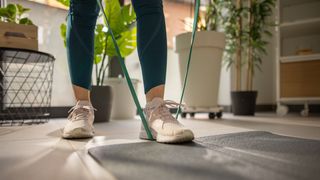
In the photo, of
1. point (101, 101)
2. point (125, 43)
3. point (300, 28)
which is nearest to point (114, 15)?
point (125, 43)

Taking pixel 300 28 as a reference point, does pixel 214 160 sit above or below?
below

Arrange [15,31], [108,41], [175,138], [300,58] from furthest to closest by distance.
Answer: [300,58] → [108,41] → [15,31] → [175,138]

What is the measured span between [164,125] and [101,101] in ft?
3.17

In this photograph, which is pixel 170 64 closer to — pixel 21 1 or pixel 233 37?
pixel 233 37

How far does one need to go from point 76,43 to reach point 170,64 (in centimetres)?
191

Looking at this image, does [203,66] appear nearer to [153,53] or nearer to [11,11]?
[153,53]

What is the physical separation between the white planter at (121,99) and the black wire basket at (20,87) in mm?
448

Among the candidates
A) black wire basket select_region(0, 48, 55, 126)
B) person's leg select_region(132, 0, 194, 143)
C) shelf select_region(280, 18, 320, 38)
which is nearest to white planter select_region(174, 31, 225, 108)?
shelf select_region(280, 18, 320, 38)

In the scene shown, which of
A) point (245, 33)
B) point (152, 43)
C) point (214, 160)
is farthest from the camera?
point (245, 33)

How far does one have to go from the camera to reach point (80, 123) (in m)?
1.00

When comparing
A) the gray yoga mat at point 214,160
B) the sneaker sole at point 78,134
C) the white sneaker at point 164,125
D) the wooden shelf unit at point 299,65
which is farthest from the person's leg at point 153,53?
the wooden shelf unit at point 299,65

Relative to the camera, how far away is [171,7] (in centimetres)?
288

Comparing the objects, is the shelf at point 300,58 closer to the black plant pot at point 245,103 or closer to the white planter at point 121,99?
the black plant pot at point 245,103

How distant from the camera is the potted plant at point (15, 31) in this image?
1433 mm
